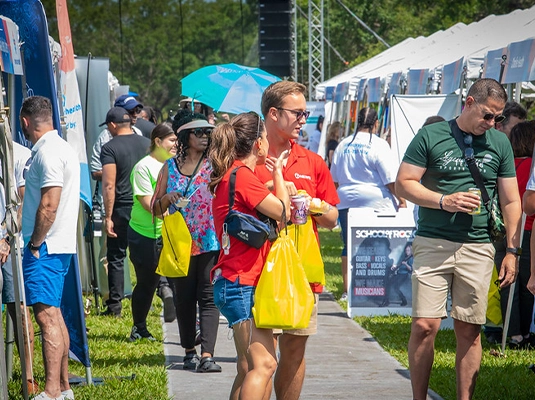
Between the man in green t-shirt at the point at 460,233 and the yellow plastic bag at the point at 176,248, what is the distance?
2095 mm

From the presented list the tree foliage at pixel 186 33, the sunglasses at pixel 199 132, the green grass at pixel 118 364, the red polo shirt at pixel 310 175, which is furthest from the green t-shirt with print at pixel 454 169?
the tree foliage at pixel 186 33

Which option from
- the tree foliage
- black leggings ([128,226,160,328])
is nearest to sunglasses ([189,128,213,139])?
black leggings ([128,226,160,328])

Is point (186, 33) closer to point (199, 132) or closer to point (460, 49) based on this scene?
point (460, 49)

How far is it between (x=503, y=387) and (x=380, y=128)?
1029 cm

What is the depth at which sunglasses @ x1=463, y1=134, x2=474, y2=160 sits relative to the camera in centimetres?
575

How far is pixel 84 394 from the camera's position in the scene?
6660mm

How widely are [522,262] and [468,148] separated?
9.51 feet

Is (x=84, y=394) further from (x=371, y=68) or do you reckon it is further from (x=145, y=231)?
(x=371, y=68)

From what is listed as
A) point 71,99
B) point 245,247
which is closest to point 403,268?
point 71,99

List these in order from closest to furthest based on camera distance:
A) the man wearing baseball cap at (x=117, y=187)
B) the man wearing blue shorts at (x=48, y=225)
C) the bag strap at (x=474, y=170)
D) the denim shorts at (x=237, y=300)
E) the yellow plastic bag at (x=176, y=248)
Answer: the denim shorts at (x=237, y=300) → the bag strap at (x=474, y=170) → the man wearing blue shorts at (x=48, y=225) → the yellow plastic bag at (x=176, y=248) → the man wearing baseball cap at (x=117, y=187)

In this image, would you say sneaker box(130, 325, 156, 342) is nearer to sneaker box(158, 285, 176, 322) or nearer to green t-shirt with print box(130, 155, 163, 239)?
sneaker box(158, 285, 176, 322)

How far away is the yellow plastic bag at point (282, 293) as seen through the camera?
4840mm

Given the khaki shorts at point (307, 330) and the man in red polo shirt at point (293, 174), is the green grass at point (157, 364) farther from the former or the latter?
the khaki shorts at point (307, 330)

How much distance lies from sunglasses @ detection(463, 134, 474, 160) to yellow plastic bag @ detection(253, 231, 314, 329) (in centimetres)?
140
